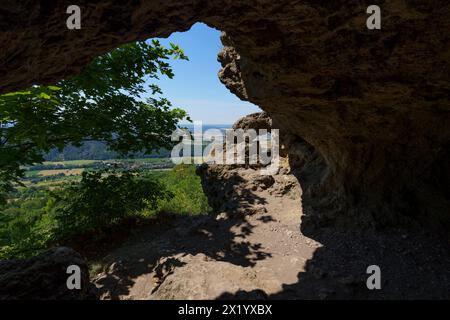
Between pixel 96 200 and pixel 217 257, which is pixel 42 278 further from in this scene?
pixel 96 200

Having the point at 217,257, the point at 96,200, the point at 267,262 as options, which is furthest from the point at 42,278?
the point at 96,200

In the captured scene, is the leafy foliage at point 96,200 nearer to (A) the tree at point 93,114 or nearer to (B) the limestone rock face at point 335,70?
(A) the tree at point 93,114

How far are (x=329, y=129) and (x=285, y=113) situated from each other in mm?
1181

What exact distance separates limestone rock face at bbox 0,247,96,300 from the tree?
2.74 meters

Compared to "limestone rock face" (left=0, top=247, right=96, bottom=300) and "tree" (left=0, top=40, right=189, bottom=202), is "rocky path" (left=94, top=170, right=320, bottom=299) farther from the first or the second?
"tree" (left=0, top=40, right=189, bottom=202)

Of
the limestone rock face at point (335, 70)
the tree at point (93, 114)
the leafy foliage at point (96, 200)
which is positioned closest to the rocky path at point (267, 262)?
the limestone rock face at point (335, 70)

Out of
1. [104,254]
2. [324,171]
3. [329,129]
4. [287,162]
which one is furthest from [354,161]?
[104,254]

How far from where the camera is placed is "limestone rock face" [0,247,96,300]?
4375mm

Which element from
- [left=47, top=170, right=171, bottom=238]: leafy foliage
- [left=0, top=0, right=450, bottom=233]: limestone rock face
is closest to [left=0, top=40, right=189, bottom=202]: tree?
[left=47, top=170, right=171, bottom=238]: leafy foliage

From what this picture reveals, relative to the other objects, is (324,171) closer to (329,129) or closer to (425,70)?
(329,129)

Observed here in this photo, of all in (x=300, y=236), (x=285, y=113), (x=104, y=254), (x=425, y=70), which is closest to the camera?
(x=425, y=70)

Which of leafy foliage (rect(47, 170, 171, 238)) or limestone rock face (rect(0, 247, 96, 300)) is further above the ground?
leafy foliage (rect(47, 170, 171, 238))

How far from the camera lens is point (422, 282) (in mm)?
5328

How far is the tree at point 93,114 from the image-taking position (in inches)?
249
